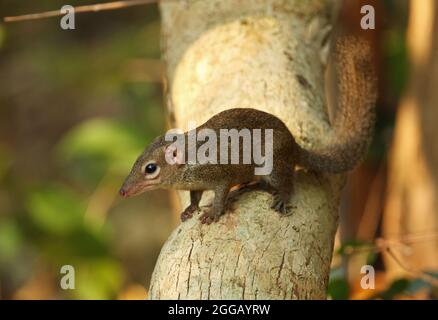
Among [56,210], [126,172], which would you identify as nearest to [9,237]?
[56,210]

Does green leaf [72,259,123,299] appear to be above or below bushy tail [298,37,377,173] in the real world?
below

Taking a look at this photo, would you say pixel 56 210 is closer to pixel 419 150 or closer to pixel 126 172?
pixel 126 172

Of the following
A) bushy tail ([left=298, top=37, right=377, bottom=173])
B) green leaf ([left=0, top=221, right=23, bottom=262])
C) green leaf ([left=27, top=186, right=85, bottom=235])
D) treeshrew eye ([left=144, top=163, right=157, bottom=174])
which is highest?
bushy tail ([left=298, top=37, right=377, bottom=173])

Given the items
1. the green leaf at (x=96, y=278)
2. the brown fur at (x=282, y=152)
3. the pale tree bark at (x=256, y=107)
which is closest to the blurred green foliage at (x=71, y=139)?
the green leaf at (x=96, y=278)

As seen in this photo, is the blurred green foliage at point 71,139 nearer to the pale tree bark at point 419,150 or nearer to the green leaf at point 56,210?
the green leaf at point 56,210

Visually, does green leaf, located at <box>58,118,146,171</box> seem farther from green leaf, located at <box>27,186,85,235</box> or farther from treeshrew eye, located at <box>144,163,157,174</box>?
treeshrew eye, located at <box>144,163,157,174</box>

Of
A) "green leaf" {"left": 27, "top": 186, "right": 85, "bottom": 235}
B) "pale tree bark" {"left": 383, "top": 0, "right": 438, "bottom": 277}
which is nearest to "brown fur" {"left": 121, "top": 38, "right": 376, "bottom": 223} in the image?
"pale tree bark" {"left": 383, "top": 0, "right": 438, "bottom": 277}
